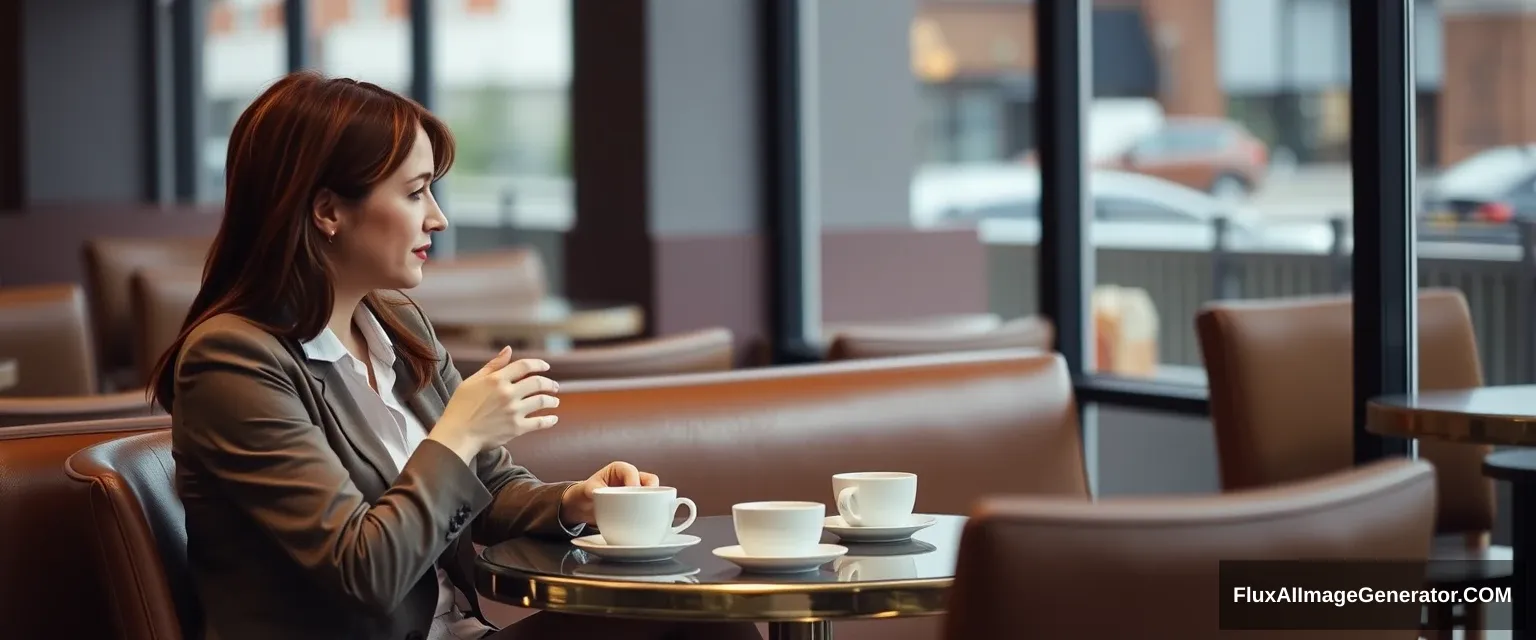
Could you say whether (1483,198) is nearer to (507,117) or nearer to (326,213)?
(326,213)

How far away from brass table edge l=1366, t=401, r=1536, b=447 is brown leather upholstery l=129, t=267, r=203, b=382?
3066 mm

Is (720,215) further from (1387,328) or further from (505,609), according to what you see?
(505,609)

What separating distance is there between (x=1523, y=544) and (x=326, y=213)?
1.84 meters

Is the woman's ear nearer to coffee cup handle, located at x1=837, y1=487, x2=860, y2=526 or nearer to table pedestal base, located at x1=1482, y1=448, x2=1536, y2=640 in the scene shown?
coffee cup handle, located at x1=837, y1=487, x2=860, y2=526

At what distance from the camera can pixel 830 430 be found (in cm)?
301

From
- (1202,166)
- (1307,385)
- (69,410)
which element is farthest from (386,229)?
(1202,166)

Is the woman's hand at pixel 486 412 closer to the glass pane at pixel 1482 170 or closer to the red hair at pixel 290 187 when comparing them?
the red hair at pixel 290 187

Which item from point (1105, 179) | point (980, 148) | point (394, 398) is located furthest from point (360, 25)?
point (394, 398)

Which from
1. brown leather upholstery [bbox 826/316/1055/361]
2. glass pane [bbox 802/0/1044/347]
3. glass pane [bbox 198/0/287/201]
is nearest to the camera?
brown leather upholstery [bbox 826/316/1055/361]

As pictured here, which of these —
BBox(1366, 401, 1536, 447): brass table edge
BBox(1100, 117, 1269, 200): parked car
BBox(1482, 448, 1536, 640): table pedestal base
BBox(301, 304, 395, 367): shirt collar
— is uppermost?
BBox(1100, 117, 1269, 200): parked car

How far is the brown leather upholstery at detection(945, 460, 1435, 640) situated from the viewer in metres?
1.33

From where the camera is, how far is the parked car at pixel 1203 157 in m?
4.46

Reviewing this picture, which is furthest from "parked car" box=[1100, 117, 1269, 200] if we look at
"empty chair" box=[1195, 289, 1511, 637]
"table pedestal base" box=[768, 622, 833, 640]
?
"table pedestal base" box=[768, 622, 833, 640]

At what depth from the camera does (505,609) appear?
2707mm
